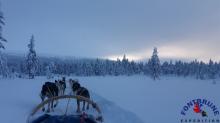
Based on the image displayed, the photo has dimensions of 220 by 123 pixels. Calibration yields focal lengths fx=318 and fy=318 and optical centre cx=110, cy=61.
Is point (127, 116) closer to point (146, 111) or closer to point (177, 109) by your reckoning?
point (146, 111)

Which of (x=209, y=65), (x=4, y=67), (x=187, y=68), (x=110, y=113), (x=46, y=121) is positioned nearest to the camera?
(x=46, y=121)

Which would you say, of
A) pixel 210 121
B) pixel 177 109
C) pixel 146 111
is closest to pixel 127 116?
pixel 146 111

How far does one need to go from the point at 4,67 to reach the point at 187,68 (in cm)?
16321

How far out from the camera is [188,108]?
13281mm

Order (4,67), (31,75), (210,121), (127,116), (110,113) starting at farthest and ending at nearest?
(31,75) → (4,67) → (110,113) → (127,116) → (210,121)

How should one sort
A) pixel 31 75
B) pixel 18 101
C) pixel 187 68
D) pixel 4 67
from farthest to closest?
pixel 187 68 → pixel 31 75 → pixel 4 67 → pixel 18 101

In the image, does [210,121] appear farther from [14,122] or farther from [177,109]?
[14,122]

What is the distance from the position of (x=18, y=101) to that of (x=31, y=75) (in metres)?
61.1

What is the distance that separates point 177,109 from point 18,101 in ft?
31.2

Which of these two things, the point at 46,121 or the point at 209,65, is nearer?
the point at 46,121

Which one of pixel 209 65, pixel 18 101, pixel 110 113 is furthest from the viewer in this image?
pixel 209 65

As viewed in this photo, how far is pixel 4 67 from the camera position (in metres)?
41.1

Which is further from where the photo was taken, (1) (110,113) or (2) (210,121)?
(1) (110,113)

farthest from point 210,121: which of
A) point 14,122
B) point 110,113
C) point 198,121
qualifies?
point 14,122
